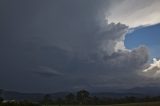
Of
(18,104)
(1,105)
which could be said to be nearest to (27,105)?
(18,104)

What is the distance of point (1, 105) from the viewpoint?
401 ft

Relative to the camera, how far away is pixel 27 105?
13100cm

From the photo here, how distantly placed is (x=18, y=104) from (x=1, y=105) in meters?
8.64

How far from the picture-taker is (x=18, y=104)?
424ft

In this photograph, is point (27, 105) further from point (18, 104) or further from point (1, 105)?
point (1, 105)

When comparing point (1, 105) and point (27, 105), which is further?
point (27, 105)

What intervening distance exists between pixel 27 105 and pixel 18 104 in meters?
3.81

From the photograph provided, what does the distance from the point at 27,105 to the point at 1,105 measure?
12.2 m
